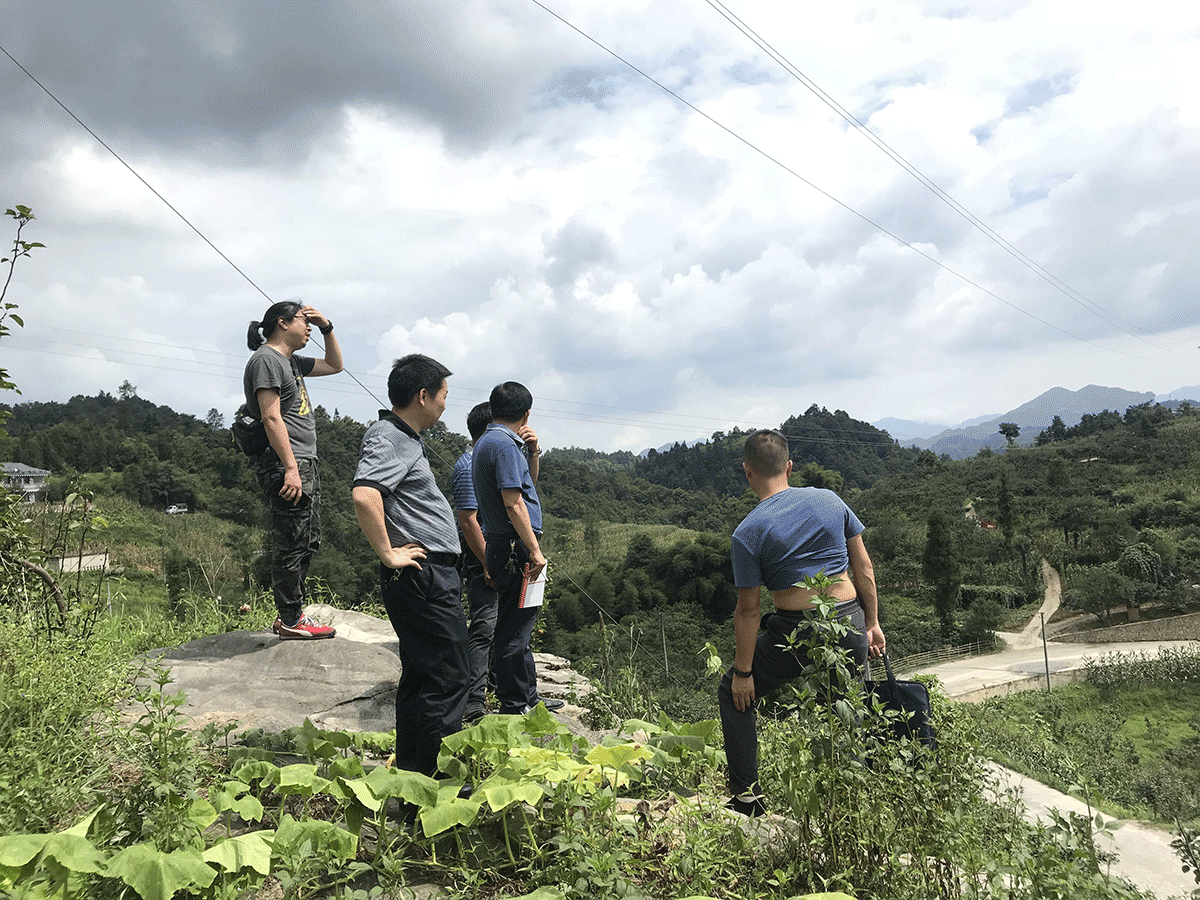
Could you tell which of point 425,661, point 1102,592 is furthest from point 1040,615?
point 425,661

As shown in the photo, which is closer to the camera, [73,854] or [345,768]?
[73,854]

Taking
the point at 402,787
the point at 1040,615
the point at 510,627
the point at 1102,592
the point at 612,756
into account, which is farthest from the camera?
the point at 1040,615

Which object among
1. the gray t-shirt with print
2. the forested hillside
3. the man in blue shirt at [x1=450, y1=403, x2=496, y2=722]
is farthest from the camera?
the forested hillside

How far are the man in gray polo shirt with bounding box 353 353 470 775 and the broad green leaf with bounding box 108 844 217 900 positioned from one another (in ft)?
2.99

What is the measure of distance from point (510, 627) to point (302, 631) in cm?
162

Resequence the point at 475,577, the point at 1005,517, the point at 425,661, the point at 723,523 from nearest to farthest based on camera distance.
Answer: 1. the point at 425,661
2. the point at 475,577
3. the point at 1005,517
4. the point at 723,523

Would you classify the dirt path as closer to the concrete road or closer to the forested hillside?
the forested hillside

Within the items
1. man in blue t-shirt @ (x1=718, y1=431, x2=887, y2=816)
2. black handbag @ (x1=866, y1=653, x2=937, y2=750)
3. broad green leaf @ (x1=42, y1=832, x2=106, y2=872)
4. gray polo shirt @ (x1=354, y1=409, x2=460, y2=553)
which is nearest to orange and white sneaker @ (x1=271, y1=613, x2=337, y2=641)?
gray polo shirt @ (x1=354, y1=409, x2=460, y2=553)

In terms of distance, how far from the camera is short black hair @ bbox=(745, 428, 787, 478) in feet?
9.78

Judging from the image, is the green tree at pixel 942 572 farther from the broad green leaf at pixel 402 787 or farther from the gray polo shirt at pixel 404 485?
the broad green leaf at pixel 402 787

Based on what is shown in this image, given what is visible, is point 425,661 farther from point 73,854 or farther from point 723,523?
point 723,523

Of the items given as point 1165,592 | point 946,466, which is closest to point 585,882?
point 1165,592

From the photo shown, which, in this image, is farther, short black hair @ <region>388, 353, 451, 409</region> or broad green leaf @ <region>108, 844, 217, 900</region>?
short black hair @ <region>388, 353, 451, 409</region>

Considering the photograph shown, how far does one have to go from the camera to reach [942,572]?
3866 centimetres
